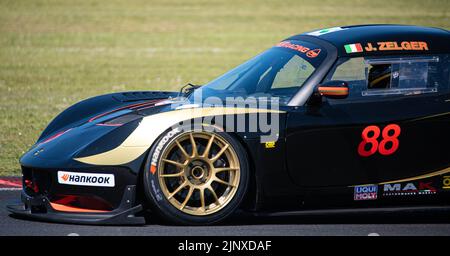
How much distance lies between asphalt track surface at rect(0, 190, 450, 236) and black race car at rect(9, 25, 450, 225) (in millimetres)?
91

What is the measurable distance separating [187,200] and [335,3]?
1129 inches

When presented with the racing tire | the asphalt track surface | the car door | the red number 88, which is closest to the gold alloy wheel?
the racing tire

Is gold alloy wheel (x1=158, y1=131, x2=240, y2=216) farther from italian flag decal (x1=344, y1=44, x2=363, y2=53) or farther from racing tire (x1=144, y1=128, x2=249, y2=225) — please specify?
italian flag decal (x1=344, y1=44, x2=363, y2=53)

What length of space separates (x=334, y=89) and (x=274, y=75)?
2.78ft

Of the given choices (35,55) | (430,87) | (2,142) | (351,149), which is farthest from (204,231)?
(35,55)

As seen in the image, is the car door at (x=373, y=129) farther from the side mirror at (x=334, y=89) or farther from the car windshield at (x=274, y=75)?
the car windshield at (x=274, y=75)

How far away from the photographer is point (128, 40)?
76.9 feet

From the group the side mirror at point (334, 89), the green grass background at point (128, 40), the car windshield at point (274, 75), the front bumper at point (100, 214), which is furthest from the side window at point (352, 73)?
the green grass background at point (128, 40)

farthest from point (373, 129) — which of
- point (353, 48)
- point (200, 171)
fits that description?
point (200, 171)

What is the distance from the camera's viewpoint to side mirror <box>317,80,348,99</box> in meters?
6.06

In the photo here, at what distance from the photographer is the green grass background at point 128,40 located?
544 inches

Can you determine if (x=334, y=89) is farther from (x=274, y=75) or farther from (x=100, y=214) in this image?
(x=100, y=214)

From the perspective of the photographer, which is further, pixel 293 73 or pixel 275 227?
pixel 293 73

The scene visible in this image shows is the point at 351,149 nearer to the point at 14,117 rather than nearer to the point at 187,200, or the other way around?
the point at 187,200
